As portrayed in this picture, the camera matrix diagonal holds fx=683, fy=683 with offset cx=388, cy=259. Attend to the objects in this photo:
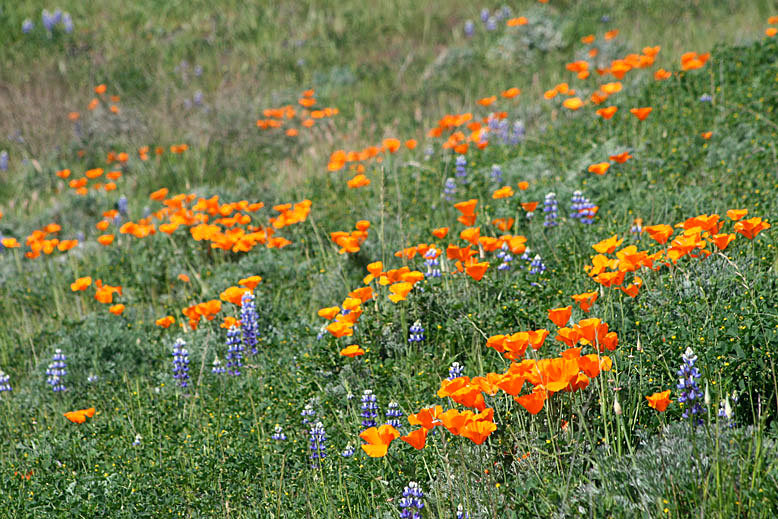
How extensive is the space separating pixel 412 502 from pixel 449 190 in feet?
9.87

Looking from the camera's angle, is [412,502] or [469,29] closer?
[412,502]

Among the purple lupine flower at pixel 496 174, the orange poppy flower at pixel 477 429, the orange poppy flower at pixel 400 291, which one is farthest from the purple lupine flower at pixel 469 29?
the orange poppy flower at pixel 477 429

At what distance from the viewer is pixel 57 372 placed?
11.6 ft

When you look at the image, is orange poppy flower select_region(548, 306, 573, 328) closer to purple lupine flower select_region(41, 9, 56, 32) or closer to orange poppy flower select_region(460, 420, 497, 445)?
orange poppy flower select_region(460, 420, 497, 445)

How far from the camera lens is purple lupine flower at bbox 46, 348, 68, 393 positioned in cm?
351

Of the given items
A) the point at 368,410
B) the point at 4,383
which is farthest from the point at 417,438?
the point at 4,383

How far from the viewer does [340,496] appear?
2391 mm

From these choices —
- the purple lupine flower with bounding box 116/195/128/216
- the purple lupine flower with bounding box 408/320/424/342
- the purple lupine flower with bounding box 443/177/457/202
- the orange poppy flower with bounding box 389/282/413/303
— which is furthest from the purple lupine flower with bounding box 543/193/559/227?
the purple lupine flower with bounding box 116/195/128/216

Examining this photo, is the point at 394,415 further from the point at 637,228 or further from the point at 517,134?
the point at 517,134

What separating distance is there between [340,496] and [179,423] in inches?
41.9

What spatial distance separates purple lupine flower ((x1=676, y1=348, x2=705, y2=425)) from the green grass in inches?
1.9

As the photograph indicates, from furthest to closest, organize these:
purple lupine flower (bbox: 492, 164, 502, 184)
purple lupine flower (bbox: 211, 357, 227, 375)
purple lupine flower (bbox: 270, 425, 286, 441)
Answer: purple lupine flower (bbox: 492, 164, 502, 184) < purple lupine flower (bbox: 211, 357, 227, 375) < purple lupine flower (bbox: 270, 425, 286, 441)

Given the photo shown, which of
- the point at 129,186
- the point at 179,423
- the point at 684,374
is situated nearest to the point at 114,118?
the point at 129,186

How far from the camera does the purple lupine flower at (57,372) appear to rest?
3.51 m
